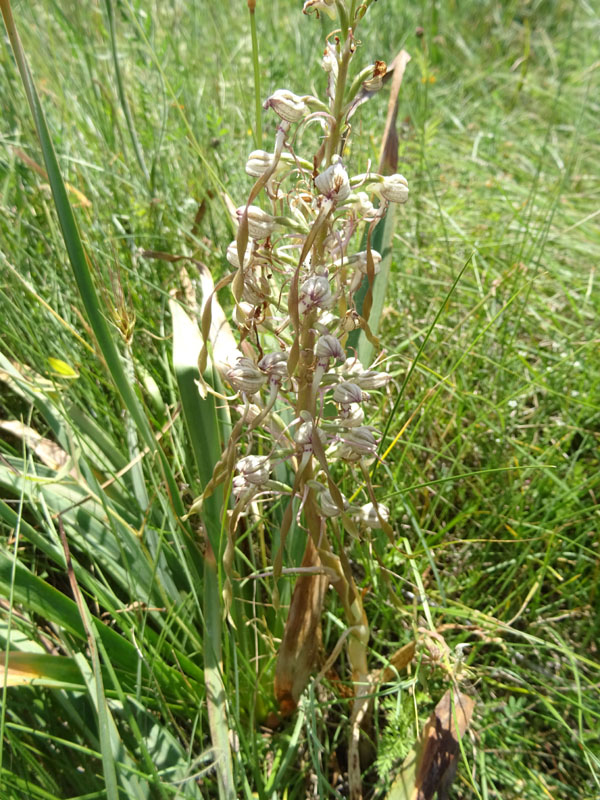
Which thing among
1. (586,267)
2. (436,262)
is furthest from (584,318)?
(436,262)

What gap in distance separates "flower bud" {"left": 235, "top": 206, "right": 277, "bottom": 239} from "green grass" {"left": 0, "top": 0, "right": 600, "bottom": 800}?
1.01ft

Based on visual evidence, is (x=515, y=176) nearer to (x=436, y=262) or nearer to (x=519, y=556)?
(x=436, y=262)

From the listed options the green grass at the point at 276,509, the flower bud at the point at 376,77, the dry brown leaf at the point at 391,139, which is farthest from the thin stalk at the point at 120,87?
the flower bud at the point at 376,77

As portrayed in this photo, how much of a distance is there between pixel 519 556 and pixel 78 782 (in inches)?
35.6

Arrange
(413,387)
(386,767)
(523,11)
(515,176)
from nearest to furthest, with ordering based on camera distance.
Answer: (386,767) < (413,387) < (515,176) < (523,11)

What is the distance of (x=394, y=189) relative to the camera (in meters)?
0.88

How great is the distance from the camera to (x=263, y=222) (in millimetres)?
876

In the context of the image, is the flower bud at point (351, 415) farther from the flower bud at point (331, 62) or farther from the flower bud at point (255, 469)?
the flower bud at point (331, 62)

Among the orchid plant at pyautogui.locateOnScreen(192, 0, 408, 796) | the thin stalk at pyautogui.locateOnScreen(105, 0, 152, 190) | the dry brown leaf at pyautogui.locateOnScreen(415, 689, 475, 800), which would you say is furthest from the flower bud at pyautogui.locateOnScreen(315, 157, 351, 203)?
the thin stalk at pyautogui.locateOnScreen(105, 0, 152, 190)

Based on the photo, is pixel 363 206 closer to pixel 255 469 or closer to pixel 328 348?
pixel 328 348

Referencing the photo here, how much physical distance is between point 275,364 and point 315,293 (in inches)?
4.7

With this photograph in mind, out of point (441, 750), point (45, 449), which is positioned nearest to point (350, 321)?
point (441, 750)

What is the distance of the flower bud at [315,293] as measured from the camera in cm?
84

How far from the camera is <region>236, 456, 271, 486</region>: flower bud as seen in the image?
0.96 metres
